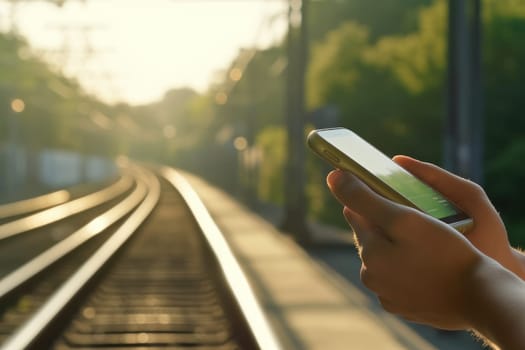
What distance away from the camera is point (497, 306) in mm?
1175

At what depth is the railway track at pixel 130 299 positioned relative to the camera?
7.04 m

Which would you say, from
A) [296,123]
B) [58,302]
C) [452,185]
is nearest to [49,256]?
[58,302]

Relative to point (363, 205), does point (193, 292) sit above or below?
below

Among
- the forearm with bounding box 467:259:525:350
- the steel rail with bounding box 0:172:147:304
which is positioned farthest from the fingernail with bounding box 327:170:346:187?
the steel rail with bounding box 0:172:147:304

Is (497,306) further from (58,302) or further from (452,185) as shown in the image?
(58,302)

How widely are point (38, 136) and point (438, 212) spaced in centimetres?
2980

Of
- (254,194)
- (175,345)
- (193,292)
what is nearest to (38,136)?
(254,194)

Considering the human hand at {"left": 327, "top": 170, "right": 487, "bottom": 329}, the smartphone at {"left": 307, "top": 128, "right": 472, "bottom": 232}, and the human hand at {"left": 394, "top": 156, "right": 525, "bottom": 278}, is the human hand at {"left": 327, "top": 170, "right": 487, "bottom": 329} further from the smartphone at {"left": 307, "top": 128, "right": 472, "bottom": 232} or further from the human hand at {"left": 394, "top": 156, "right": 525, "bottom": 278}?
the human hand at {"left": 394, "top": 156, "right": 525, "bottom": 278}

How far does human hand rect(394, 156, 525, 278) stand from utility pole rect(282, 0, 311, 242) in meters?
13.5

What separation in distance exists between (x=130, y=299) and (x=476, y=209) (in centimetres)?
833

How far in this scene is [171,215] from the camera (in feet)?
80.1

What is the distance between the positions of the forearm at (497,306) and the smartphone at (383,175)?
24 cm

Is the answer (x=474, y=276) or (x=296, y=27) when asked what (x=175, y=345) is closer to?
(x=474, y=276)

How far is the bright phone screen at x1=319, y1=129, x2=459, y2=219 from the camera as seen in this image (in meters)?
1.48
